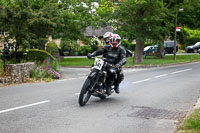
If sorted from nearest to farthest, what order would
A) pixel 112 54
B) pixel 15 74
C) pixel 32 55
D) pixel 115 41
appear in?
pixel 115 41
pixel 112 54
pixel 15 74
pixel 32 55

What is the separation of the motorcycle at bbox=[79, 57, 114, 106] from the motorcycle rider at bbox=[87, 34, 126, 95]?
0.93ft

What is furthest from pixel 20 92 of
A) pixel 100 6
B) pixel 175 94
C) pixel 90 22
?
pixel 100 6

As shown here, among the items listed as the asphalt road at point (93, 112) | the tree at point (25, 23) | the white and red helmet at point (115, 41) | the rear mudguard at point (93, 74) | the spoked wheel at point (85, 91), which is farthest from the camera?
the tree at point (25, 23)

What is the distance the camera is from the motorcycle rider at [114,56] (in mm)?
8832

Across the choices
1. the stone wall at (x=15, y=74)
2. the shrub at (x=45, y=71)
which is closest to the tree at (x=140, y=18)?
the shrub at (x=45, y=71)

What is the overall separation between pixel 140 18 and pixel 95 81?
2002cm

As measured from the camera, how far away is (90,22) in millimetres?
28438

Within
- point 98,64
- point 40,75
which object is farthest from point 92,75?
point 40,75

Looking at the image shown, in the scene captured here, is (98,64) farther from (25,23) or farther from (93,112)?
(25,23)

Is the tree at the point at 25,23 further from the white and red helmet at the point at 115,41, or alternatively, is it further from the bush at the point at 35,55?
the white and red helmet at the point at 115,41

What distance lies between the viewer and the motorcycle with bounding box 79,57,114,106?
7.96 metres

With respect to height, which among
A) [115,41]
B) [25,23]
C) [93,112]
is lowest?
[93,112]

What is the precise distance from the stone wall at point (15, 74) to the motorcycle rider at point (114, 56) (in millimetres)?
5512

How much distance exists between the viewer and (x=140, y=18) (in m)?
27.4
